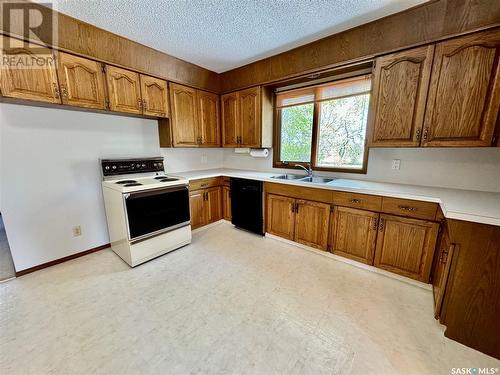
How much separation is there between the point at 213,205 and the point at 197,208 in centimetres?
33

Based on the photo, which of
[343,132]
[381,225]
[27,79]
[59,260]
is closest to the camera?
[27,79]

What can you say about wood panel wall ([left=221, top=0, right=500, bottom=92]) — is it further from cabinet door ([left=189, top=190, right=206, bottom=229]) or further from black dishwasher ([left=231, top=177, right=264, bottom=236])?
cabinet door ([left=189, top=190, right=206, bottom=229])

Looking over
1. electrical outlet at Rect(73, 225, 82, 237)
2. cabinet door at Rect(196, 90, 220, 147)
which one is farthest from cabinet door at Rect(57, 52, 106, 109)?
electrical outlet at Rect(73, 225, 82, 237)

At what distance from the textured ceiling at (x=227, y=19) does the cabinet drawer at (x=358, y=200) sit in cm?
171

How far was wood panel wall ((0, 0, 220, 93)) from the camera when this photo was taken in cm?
193

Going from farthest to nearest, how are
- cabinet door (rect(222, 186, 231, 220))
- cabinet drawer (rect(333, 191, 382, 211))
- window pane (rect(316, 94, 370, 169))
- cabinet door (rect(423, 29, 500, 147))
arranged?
cabinet door (rect(222, 186, 231, 220)) < window pane (rect(316, 94, 370, 169)) < cabinet drawer (rect(333, 191, 382, 211)) < cabinet door (rect(423, 29, 500, 147))

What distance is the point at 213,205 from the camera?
3.39 meters

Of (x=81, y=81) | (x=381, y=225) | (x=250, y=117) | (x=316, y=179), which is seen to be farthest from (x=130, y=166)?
(x=381, y=225)

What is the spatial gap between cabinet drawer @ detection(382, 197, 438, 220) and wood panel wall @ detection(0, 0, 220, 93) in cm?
301

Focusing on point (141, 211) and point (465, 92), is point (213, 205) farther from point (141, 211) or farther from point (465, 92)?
point (465, 92)

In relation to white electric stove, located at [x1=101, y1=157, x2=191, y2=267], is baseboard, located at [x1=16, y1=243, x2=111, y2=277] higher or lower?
lower

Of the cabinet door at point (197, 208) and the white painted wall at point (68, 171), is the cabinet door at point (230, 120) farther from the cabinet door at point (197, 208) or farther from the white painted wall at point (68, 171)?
the white painted wall at point (68, 171)

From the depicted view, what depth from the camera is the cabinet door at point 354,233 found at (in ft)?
6.95

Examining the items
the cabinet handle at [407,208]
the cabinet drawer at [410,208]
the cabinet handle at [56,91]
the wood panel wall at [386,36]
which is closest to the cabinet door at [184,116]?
the wood panel wall at [386,36]
